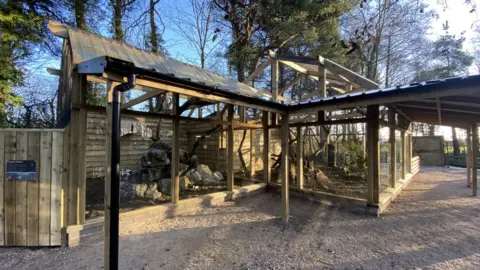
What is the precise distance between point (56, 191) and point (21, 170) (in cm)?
53

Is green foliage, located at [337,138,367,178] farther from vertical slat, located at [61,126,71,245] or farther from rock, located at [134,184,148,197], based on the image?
vertical slat, located at [61,126,71,245]

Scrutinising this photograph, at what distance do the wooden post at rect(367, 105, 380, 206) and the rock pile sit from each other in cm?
398

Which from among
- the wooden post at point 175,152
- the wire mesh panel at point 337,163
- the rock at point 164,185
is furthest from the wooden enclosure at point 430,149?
the wooden post at point 175,152

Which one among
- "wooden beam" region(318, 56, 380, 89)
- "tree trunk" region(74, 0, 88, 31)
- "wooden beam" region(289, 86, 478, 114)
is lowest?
"wooden beam" region(289, 86, 478, 114)

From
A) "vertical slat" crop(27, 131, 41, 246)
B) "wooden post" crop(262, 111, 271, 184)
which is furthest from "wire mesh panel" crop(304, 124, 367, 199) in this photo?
"vertical slat" crop(27, 131, 41, 246)

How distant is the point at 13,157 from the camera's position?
3275 millimetres

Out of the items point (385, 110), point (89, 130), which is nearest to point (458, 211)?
point (385, 110)

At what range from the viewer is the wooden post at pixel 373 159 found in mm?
4656

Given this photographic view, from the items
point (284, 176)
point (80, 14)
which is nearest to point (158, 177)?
point (284, 176)

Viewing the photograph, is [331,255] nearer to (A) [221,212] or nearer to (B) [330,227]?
(B) [330,227]

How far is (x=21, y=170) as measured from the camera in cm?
326

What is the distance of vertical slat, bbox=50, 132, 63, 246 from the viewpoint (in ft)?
10.7

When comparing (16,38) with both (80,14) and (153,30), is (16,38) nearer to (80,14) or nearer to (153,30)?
(80,14)

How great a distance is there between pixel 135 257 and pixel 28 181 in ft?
6.02
